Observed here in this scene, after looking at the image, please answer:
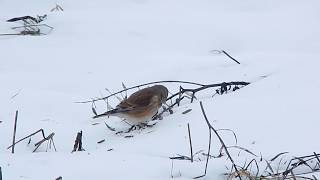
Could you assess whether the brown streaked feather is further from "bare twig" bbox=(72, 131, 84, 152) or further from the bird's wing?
"bare twig" bbox=(72, 131, 84, 152)

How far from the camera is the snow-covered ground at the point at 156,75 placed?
2539 mm

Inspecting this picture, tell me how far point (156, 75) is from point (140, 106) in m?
0.81

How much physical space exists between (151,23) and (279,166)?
8.90ft

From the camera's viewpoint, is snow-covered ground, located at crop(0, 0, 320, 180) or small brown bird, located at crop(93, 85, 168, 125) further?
small brown bird, located at crop(93, 85, 168, 125)

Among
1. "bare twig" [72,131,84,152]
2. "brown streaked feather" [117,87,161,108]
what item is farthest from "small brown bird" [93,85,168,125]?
"bare twig" [72,131,84,152]

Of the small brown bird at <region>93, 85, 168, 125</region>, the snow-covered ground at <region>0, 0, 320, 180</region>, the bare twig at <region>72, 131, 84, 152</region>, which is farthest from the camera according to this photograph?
the small brown bird at <region>93, 85, 168, 125</region>

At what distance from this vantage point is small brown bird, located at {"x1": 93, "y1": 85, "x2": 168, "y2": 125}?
3.10 metres

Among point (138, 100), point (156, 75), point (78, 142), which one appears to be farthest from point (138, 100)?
point (156, 75)

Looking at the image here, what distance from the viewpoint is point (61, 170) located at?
2.39 meters

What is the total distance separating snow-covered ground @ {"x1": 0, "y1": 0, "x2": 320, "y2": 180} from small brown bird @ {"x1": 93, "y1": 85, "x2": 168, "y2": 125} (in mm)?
85

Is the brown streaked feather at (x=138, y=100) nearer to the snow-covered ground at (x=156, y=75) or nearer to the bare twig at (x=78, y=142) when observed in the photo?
the snow-covered ground at (x=156, y=75)

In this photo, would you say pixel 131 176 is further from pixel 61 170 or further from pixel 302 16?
pixel 302 16

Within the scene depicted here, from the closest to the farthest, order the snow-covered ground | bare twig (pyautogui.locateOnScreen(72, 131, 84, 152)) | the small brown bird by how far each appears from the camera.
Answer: the snow-covered ground, bare twig (pyautogui.locateOnScreen(72, 131, 84, 152)), the small brown bird

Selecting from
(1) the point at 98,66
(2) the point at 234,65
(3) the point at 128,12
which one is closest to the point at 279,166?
(2) the point at 234,65
